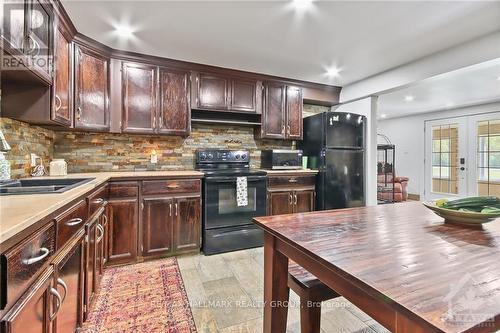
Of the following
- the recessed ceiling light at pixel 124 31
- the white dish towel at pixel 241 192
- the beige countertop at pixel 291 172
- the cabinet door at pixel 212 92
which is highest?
the recessed ceiling light at pixel 124 31

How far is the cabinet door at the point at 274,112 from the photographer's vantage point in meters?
3.68

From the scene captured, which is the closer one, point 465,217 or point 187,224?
point 465,217

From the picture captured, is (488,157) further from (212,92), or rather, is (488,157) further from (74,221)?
(74,221)

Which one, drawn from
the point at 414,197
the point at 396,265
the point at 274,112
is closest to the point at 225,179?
the point at 274,112

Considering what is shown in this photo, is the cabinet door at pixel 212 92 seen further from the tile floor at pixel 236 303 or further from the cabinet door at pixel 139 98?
the tile floor at pixel 236 303

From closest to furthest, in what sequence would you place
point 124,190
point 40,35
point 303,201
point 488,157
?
1. point 40,35
2. point 124,190
3. point 303,201
4. point 488,157

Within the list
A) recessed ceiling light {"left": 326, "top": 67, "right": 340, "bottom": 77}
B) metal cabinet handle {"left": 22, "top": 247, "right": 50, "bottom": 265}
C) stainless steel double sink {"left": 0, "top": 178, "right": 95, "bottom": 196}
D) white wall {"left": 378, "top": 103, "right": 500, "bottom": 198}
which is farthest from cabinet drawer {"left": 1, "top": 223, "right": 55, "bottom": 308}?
white wall {"left": 378, "top": 103, "right": 500, "bottom": 198}

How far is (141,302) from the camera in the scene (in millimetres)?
1946

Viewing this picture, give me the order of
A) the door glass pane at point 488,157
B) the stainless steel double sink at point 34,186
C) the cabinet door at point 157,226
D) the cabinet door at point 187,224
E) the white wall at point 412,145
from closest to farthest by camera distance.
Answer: the stainless steel double sink at point 34,186 → the cabinet door at point 157,226 → the cabinet door at point 187,224 → the door glass pane at point 488,157 → the white wall at point 412,145

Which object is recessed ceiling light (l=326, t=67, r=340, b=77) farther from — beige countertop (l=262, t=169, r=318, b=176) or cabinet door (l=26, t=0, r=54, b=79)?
cabinet door (l=26, t=0, r=54, b=79)

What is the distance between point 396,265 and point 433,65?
307 centimetres

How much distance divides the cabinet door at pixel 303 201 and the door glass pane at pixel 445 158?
4793 mm

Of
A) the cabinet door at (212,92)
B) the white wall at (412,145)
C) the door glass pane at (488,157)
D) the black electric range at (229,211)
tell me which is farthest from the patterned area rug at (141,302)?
the white wall at (412,145)

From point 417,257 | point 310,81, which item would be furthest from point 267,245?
point 310,81
